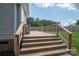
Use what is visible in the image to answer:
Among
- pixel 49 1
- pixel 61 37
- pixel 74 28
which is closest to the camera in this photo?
pixel 49 1

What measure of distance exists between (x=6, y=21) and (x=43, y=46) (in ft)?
2.87

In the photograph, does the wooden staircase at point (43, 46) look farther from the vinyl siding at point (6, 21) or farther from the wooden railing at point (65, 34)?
the vinyl siding at point (6, 21)

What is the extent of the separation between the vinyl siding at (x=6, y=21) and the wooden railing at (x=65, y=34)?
3.16ft

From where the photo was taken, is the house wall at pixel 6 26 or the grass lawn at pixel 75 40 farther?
the house wall at pixel 6 26

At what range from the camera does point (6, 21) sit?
5484 millimetres

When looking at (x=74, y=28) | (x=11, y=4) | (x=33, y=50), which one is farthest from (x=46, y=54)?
(x=11, y=4)

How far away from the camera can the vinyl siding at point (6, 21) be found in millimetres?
5465

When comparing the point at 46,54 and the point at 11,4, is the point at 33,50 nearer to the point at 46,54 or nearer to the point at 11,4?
the point at 46,54

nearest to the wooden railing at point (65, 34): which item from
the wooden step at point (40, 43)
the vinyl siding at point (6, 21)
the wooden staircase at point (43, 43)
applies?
the wooden staircase at point (43, 43)

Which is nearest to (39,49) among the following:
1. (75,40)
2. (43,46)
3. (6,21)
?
(43,46)

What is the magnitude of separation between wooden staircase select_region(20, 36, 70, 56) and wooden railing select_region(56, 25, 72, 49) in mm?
92

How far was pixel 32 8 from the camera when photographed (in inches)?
213

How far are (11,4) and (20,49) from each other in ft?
2.97

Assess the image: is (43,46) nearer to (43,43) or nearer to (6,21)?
(43,43)
